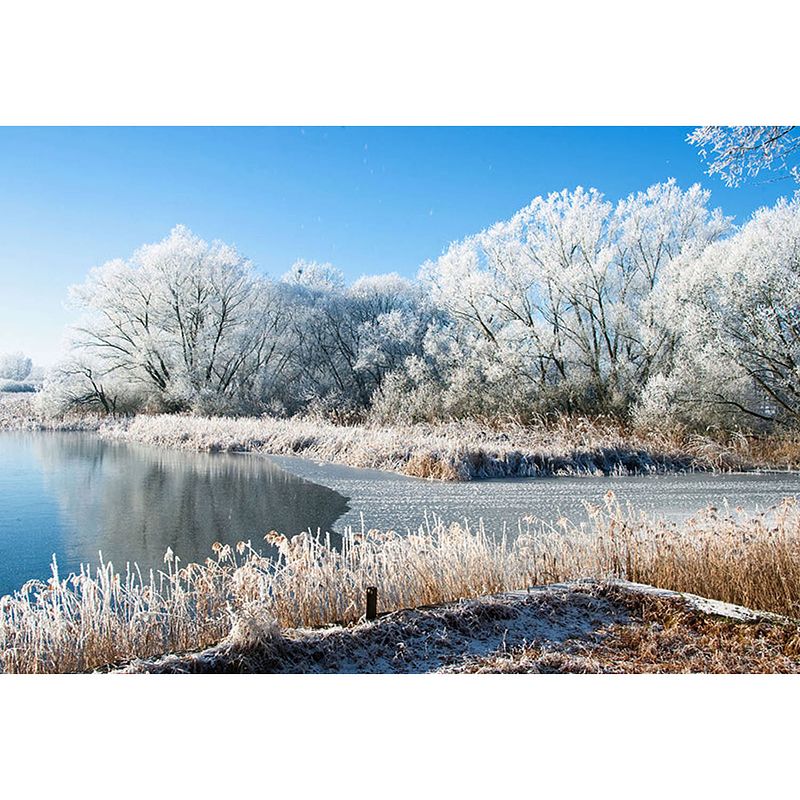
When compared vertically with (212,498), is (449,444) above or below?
above

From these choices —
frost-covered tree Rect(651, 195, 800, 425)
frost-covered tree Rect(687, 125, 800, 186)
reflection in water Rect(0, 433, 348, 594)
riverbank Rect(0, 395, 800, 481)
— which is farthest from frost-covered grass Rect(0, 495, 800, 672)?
frost-covered tree Rect(687, 125, 800, 186)

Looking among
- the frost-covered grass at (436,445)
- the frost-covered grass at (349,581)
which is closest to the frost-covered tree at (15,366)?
the frost-covered grass at (436,445)

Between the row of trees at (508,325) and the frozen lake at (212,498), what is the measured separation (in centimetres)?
57

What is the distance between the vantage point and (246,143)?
143 inches

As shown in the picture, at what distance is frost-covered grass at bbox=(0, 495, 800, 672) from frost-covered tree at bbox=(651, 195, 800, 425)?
935mm

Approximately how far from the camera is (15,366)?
3.83m

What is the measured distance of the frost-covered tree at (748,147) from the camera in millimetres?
3605

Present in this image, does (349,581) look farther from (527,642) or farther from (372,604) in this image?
(527,642)

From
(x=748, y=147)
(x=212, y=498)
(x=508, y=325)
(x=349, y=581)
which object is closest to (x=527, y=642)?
(x=349, y=581)

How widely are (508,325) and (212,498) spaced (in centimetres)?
479

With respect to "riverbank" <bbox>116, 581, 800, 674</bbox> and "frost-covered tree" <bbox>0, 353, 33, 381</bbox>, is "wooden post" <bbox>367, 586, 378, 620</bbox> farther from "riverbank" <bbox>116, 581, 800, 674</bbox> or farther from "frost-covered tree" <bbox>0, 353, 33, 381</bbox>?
"frost-covered tree" <bbox>0, 353, 33, 381</bbox>

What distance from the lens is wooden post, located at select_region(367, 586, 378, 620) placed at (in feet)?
8.78
